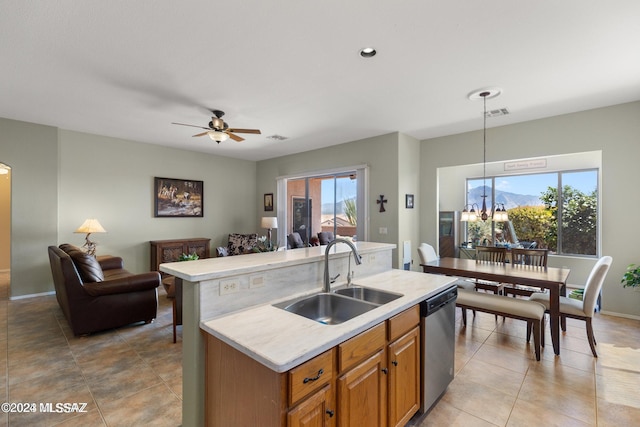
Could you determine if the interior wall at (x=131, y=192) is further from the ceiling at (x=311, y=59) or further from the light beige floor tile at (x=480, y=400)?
the light beige floor tile at (x=480, y=400)

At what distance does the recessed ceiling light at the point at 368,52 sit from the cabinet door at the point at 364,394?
2.33m

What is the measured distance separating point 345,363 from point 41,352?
10.5 feet

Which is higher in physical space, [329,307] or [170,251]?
[329,307]

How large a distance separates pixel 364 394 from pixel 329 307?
580mm

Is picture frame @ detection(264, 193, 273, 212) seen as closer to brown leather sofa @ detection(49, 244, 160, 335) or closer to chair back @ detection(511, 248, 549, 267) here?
brown leather sofa @ detection(49, 244, 160, 335)

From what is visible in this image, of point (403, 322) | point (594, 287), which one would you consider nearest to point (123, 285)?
point (403, 322)

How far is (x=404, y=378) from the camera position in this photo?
67.8 inches

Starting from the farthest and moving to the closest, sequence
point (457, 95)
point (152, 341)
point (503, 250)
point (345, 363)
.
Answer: point (503, 250), point (457, 95), point (152, 341), point (345, 363)

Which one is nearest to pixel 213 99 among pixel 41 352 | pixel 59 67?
pixel 59 67

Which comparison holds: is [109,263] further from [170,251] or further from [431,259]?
[431,259]

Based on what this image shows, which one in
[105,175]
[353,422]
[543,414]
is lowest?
[543,414]

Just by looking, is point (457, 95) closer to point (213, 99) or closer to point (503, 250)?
point (503, 250)

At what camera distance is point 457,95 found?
11.2 feet

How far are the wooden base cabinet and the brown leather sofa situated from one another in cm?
246
